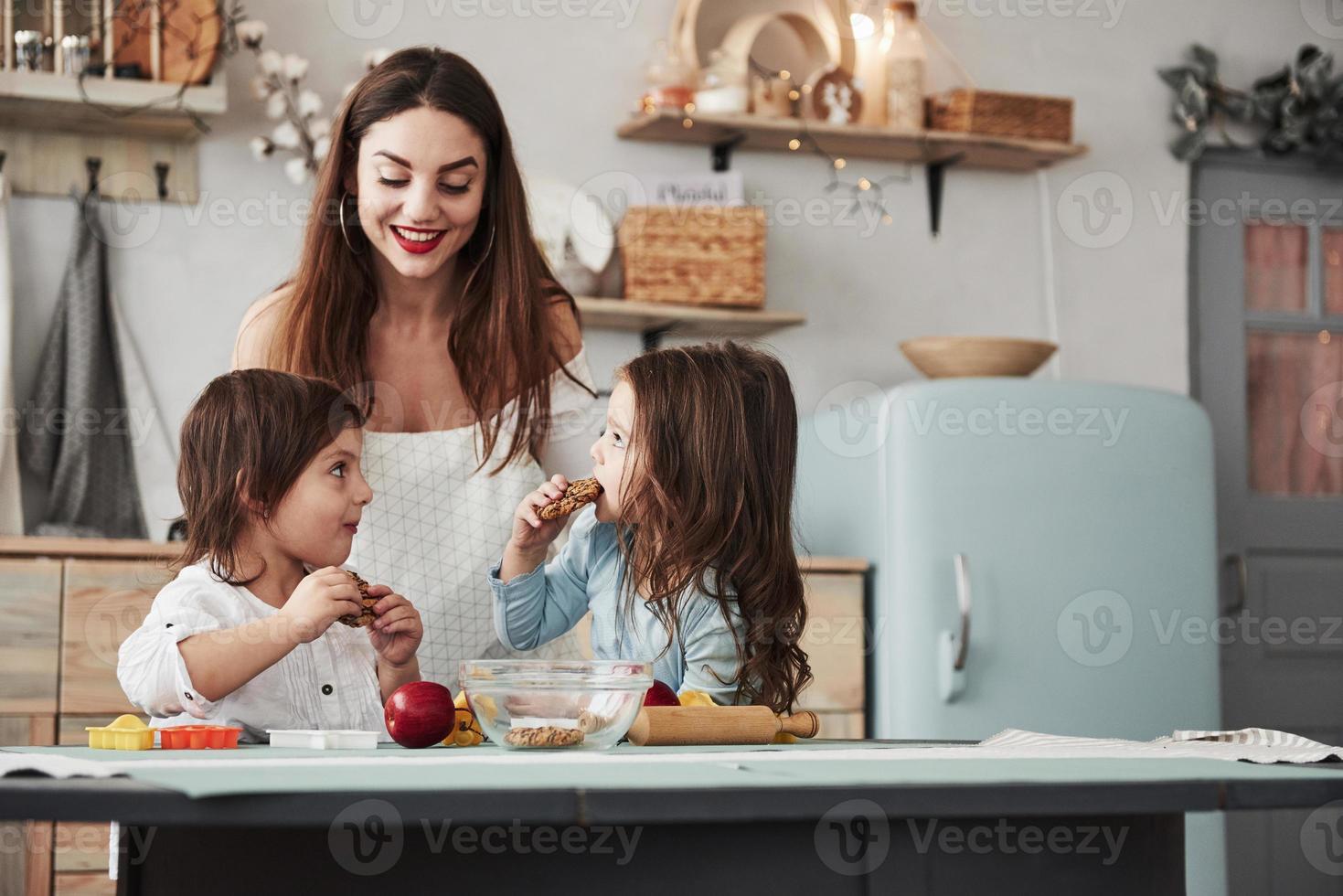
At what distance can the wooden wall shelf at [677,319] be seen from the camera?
3.44m

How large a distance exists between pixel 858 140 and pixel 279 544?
2.50 m

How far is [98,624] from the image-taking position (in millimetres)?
2740

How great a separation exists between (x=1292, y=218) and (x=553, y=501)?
3426 mm

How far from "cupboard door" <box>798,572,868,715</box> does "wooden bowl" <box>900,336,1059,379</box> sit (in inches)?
24.9

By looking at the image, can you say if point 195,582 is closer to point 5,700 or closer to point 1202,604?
point 5,700

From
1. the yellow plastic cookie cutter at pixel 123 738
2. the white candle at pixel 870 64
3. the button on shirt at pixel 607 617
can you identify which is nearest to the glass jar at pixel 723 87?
the white candle at pixel 870 64

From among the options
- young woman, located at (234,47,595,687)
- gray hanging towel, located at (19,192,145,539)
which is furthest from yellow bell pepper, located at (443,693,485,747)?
gray hanging towel, located at (19,192,145,539)

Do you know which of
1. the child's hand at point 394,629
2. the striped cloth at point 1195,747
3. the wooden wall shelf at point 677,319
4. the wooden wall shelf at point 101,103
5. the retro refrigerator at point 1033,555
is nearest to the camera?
the striped cloth at point 1195,747

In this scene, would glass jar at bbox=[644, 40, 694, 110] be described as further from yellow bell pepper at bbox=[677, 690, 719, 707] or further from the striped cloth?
the striped cloth

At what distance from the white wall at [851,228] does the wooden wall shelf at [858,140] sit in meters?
0.05

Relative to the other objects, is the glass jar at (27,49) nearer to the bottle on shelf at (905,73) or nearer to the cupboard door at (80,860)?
the cupboard door at (80,860)

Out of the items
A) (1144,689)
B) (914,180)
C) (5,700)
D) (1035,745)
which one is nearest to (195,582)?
(1035,745)

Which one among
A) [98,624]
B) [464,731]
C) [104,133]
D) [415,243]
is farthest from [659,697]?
[104,133]

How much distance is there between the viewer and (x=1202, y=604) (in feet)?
11.2
